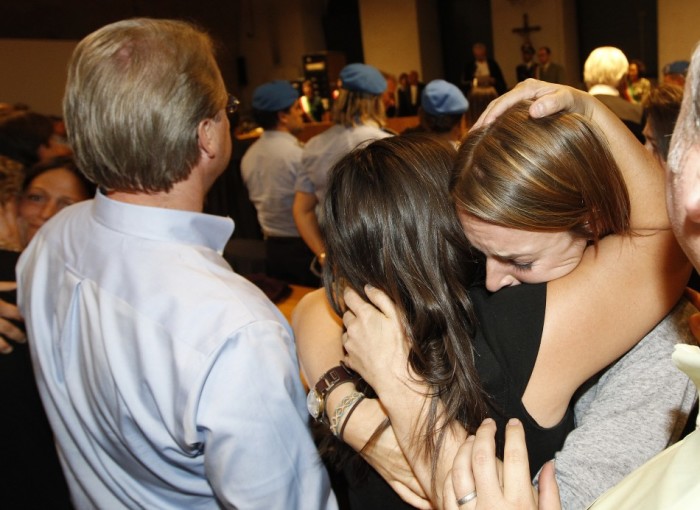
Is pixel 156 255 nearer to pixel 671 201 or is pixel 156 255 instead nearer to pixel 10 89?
pixel 671 201

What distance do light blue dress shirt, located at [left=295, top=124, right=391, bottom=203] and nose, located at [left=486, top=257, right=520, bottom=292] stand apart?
250cm

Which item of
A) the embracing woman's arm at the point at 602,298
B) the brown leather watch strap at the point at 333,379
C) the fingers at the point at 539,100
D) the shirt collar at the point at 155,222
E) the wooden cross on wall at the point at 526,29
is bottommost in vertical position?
the brown leather watch strap at the point at 333,379

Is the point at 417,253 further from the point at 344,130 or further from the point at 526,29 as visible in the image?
the point at 526,29

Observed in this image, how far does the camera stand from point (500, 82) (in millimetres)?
11289

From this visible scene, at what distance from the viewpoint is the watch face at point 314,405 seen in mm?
1190

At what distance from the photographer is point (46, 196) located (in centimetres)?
208

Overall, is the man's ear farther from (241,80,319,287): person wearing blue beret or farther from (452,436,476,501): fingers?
(241,80,319,287): person wearing blue beret

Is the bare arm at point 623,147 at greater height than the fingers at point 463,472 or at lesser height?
greater

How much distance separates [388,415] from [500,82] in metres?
11.0

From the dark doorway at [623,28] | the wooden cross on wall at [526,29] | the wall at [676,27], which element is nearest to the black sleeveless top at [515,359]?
the wall at [676,27]

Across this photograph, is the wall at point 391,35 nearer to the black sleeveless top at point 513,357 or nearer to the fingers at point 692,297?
the fingers at point 692,297

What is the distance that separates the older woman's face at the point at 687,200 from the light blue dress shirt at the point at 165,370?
2.26ft

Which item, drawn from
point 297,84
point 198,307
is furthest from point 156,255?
point 297,84

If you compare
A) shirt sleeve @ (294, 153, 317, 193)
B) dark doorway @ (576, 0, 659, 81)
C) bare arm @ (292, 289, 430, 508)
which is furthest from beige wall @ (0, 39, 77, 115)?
dark doorway @ (576, 0, 659, 81)
